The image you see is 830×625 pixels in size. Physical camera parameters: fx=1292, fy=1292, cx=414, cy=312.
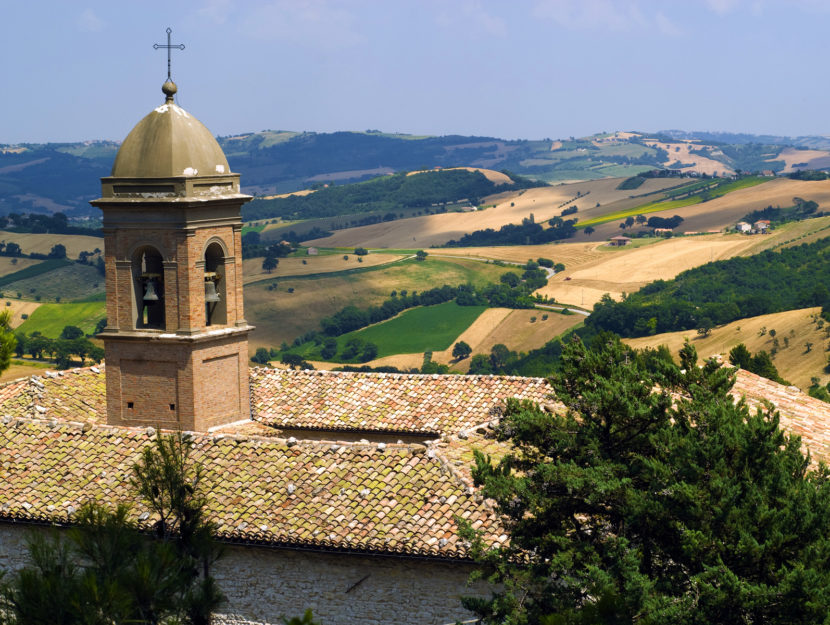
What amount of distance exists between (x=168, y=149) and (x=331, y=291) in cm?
11973

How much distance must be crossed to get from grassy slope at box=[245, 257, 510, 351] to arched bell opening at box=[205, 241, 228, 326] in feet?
313

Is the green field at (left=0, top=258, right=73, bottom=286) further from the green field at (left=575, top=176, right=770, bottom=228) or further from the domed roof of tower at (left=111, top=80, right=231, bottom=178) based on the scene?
the domed roof of tower at (left=111, top=80, right=231, bottom=178)

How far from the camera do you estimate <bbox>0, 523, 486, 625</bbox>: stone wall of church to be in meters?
18.1

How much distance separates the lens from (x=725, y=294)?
111 meters

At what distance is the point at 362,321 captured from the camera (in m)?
130

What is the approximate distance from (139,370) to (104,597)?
11488 millimetres

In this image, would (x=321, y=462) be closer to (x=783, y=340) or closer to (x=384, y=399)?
(x=384, y=399)

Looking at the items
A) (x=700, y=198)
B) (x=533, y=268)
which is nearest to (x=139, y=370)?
(x=533, y=268)

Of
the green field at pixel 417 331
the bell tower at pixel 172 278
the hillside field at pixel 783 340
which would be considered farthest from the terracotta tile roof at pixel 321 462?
the green field at pixel 417 331

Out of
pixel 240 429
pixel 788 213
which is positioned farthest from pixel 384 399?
pixel 788 213

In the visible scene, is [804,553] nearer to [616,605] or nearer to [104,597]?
[616,605]

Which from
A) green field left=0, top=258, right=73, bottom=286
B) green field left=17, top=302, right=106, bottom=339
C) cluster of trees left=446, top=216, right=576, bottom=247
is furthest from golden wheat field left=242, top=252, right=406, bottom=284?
Result: green field left=17, top=302, right=106, bottom=339

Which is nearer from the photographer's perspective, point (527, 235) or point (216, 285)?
point (216, 285)

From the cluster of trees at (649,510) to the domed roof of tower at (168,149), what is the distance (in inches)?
372
